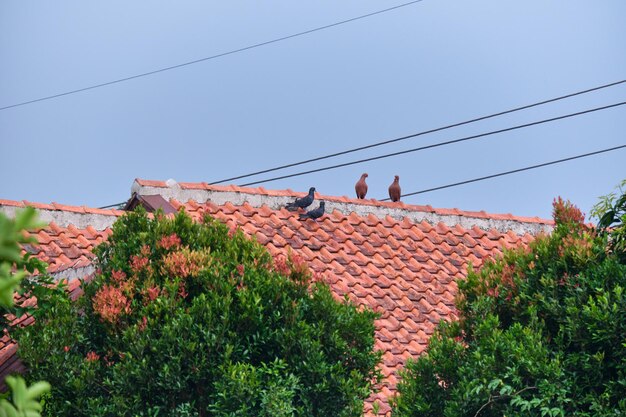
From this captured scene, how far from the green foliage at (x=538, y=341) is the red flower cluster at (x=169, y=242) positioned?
2340mm

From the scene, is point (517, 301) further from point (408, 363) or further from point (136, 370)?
point (136, 370)

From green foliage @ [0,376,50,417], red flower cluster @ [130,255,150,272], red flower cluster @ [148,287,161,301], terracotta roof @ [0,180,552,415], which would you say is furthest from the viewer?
terracotta roof @ [0,180,552,415]

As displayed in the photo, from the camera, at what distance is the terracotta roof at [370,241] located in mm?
12375

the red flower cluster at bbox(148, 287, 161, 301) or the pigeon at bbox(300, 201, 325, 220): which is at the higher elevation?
the pigeon at bbox(300, 201, 325, 220)

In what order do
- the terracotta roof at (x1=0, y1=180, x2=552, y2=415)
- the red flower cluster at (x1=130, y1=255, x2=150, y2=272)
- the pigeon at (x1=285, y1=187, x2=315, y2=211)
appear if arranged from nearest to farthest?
the red flower cluster at (x1=130, y1=255, x2=150, y2=272) < the terracotta roof at (x1=0, y1=180, x2=552, y2=415) < the pigeon at (x1=285, y1=187, x2=315, y2=211)

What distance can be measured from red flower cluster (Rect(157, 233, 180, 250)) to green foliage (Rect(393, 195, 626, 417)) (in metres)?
2.34

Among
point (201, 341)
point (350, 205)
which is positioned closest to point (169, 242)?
point (201, 341)

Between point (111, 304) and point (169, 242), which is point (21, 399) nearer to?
point (111, 304)

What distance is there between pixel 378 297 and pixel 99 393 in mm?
4620

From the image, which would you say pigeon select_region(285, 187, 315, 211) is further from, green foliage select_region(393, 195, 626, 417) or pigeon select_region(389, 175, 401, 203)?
green foliage select_region(393, 195, 626, 417)

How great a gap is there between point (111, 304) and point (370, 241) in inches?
221

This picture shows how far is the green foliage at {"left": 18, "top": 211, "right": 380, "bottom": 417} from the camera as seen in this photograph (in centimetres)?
839

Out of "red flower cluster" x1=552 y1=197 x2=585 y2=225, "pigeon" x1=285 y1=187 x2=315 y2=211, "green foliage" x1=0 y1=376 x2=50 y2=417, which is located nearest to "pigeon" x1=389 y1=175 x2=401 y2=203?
"pigeon" x1=285 y1=187 x2=315 y2=211

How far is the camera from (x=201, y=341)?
8.50 meters
